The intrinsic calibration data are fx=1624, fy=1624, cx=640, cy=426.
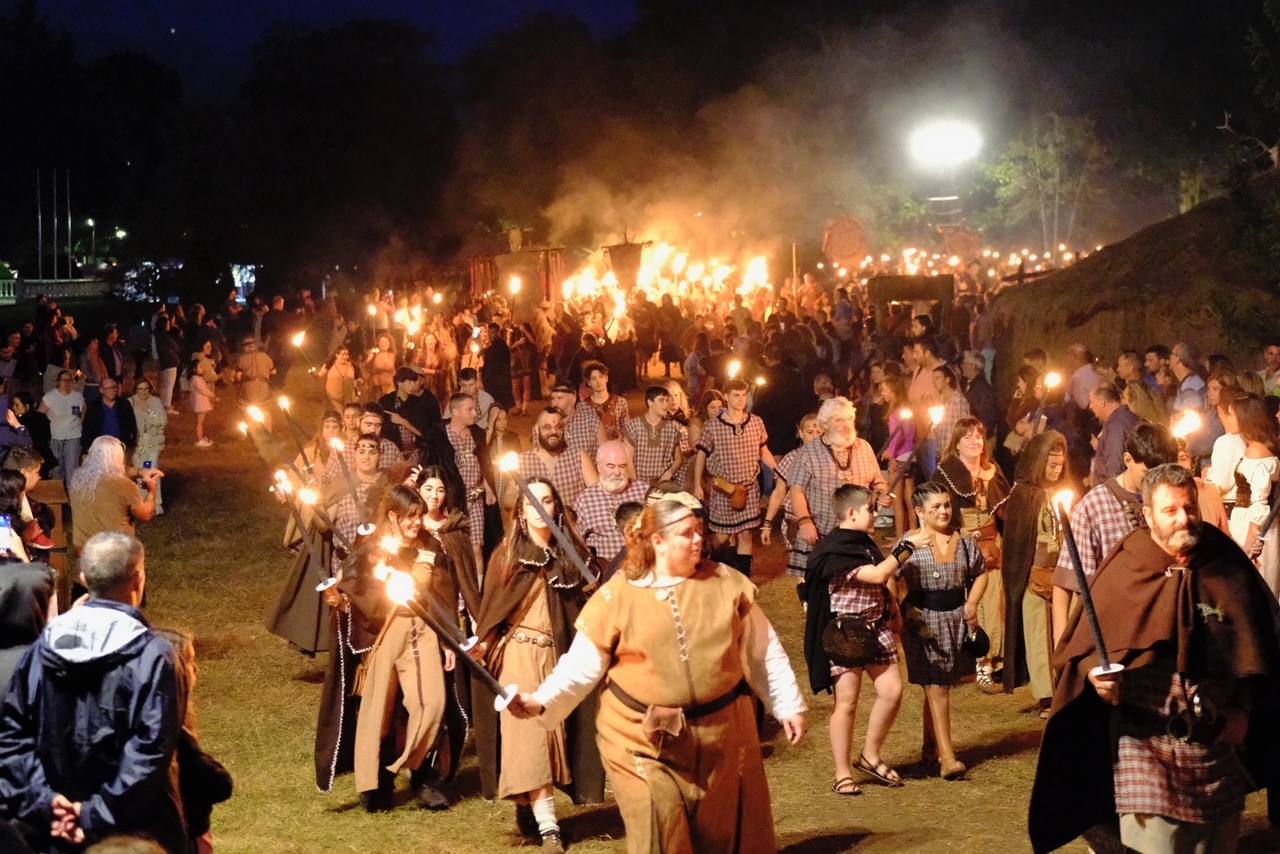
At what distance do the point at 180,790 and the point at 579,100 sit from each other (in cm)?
5091

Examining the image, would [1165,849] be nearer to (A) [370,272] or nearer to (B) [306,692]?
(B) [306,692]

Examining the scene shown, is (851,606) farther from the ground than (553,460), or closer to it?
closer to it

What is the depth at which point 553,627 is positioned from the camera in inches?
303

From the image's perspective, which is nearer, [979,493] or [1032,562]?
[1032,562]

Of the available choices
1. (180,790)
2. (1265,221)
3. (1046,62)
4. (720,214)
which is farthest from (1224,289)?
(1046,62)

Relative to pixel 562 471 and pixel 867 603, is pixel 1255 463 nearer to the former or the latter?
pixel 867 603

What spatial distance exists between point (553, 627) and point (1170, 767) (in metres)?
3.12

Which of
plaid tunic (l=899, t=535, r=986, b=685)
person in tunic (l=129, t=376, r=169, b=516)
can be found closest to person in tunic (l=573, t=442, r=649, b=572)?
plaid tunic (l=899, t=535, r=986, b=685)

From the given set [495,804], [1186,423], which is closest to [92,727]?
[495,804]

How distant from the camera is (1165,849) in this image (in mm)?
5562

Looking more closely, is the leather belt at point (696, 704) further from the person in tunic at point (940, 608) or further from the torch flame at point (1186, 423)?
the torch flame at point (1186, 423)

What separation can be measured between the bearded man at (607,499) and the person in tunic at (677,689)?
9.53 feet

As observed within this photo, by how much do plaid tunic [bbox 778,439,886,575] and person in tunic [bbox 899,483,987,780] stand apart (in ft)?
A: 7.04

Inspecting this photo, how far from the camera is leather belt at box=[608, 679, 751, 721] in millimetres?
5691
